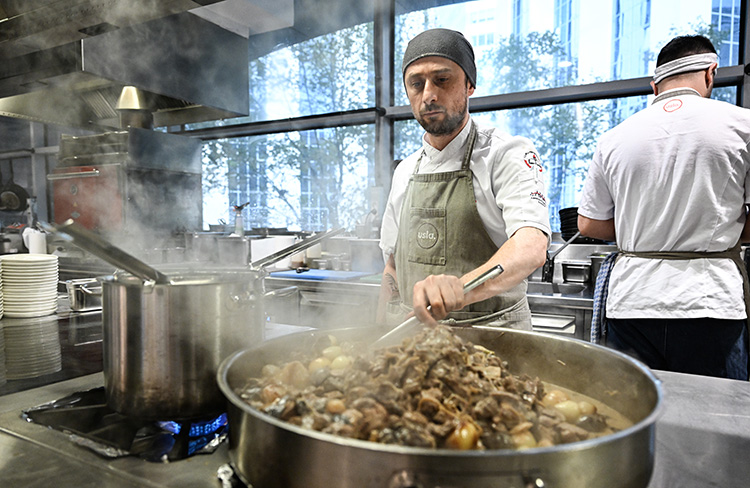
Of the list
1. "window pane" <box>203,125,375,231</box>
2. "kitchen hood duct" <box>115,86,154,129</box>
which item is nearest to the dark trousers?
"window pane" <box>203,125,375,231</box>

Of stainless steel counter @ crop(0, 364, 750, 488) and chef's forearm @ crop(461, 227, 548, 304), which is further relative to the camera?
chef's forearm @ crop(461, 227, 548, 304)

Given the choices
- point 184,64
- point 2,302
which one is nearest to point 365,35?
point 184,64

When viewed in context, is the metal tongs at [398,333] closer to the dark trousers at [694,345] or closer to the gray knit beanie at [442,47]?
the gray knit beanie at [442,47]

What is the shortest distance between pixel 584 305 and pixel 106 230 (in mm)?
4290

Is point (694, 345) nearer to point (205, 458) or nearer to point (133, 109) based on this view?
point (205, 458)

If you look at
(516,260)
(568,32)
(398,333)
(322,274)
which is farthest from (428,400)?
(568,32)

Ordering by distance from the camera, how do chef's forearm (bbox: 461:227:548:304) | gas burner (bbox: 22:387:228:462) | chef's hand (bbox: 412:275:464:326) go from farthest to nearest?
chef's forearm (bbox: 461:227:548:304), chef's hand (bbox: 412:275:464:326), gas burner (bbox: 22:387:228:462)

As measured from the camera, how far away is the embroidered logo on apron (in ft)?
6.47

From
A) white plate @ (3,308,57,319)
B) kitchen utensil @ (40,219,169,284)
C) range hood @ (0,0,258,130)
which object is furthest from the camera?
white plate @ (3,308,57,319)

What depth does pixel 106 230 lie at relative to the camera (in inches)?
183

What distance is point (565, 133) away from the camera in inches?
157

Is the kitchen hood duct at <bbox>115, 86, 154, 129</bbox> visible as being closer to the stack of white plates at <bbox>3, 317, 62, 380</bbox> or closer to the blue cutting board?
the blue cutting board

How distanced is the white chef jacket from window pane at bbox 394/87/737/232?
5.60 ft

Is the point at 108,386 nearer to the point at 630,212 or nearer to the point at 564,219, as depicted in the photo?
the point at 630,212
